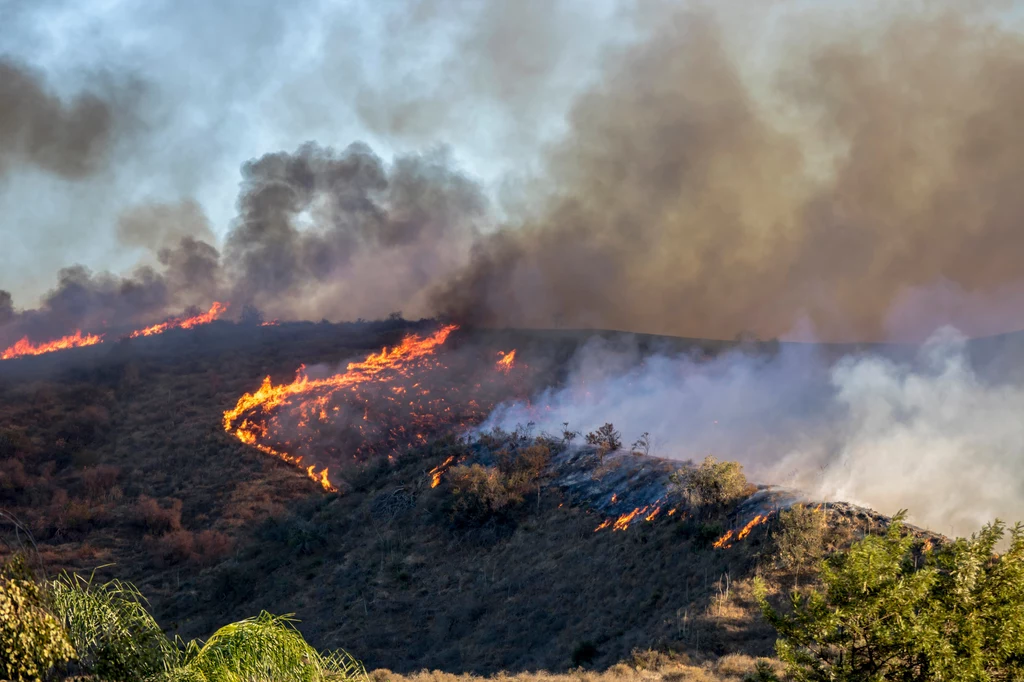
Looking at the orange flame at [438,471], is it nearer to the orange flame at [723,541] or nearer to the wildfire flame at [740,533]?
the orange flame at [723,541]

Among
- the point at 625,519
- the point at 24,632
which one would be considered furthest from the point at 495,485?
the point at 24,632

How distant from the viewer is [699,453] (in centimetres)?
5156

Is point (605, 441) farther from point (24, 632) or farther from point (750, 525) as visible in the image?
point (24, 632)

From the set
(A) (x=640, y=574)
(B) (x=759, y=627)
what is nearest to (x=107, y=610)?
(B) (x=759, y=627)

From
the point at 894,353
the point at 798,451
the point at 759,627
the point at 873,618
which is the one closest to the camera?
the point at 873,618

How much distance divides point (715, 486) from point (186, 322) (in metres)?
83.9

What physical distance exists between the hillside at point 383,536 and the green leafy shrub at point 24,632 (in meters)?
3.13

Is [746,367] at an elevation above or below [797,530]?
above

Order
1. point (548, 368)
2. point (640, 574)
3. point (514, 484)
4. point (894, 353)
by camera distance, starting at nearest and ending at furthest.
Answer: point (640, 574) < point (514, 484) < point (894, 353) < point (548, 368)

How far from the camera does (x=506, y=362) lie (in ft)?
255

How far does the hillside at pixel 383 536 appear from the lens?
30062 millimetres

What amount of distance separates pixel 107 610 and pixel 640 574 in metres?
24.3

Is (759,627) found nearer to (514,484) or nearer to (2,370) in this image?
(514,484)

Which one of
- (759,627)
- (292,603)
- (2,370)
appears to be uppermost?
(2,370)
